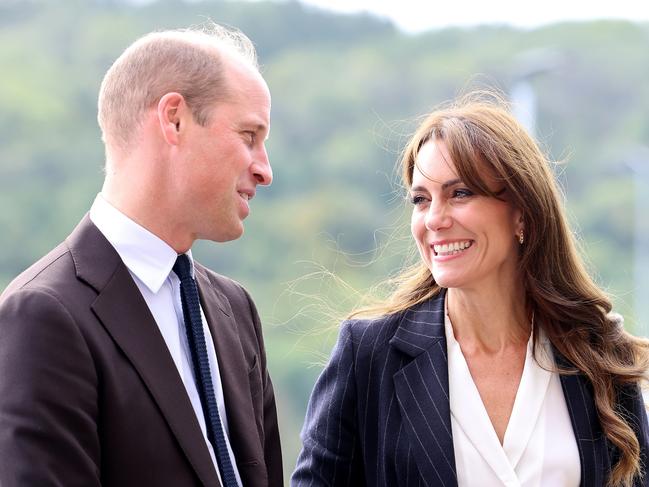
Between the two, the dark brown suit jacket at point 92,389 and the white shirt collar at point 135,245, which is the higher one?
the white shirt collar at point 135,245

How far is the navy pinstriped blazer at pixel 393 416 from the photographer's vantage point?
10.6 feet

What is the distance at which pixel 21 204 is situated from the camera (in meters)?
30.1

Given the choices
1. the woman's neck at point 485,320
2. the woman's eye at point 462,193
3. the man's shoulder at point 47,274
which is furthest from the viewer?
the woman's neck at point 485,320

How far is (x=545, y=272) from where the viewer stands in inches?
138

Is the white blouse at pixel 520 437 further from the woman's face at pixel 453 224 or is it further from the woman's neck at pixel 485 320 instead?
the woman's face at pixel 453 224

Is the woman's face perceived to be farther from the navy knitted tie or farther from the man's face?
the navy knitted tie

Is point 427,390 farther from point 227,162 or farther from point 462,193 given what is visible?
point 227,162

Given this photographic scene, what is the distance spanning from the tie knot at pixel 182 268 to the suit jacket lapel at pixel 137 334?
0.59 feet

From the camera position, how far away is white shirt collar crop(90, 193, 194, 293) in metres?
2.75

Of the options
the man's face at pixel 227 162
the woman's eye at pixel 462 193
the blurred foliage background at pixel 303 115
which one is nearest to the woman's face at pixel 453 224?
the woman's eye at pixel 462 193

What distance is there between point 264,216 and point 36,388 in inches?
1248

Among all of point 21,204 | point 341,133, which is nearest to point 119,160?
point 21,204

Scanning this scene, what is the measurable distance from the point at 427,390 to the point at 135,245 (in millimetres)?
1058

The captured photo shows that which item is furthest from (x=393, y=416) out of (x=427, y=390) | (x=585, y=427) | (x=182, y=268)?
(x=182, y=268)
